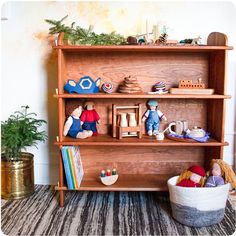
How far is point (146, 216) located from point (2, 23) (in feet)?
5.52

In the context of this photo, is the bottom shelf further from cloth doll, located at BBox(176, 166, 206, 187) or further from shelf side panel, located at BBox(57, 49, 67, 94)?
shelf side panel, located at BBox(57, 49, 67, 94)

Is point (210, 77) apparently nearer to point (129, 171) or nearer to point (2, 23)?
point (129, 171)

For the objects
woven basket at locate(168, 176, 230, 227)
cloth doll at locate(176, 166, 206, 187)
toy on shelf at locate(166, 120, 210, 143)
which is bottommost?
woven basket at locate(168, 176, 230, 227)

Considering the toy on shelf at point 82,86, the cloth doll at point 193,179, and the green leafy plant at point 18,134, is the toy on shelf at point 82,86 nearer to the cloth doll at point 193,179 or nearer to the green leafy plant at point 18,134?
the green leafy plant at point 18,134

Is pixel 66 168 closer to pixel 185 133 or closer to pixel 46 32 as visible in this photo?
pixel 185 133

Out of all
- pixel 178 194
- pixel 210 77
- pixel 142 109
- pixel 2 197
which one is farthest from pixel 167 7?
pixel 2 197

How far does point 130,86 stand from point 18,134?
2.78 ft

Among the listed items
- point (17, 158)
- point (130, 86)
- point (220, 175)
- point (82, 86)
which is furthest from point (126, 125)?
point (17, 158)

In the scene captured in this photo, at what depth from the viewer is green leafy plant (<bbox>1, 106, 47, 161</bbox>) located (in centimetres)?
248

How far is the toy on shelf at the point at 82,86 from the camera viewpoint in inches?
91.9

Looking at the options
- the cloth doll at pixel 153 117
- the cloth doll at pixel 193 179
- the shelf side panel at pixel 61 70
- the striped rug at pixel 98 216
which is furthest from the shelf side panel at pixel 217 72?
the shelf side panel at pixel 61 70

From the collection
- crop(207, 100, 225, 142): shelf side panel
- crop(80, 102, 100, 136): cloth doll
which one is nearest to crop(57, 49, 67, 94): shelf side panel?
crop(80, 102, 100, 136): cloth doll

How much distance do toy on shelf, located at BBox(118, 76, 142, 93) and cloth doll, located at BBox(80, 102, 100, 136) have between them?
27 cm

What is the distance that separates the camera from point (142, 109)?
2.58m
